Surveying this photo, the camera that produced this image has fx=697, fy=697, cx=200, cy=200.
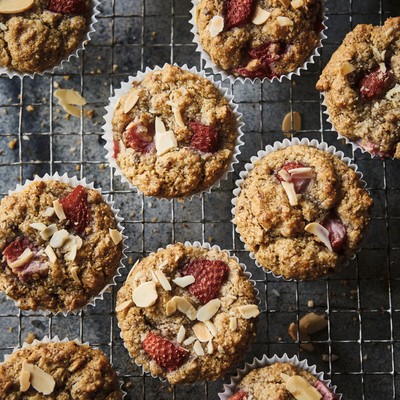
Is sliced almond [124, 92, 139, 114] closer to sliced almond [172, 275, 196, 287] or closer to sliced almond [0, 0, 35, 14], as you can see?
sliced almond [0, 0, 35, 14]

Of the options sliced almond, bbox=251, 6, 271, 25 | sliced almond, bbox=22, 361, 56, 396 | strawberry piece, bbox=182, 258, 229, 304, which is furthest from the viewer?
sliced almond, bbox=251, 6, 271, 25

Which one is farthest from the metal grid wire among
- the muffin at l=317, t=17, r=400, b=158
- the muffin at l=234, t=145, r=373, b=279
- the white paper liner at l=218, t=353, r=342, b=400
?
the muffin at l=234, t=145, r=373, b=279

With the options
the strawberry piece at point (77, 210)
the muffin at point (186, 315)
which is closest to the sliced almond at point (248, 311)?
the muffin at point (186, 315)

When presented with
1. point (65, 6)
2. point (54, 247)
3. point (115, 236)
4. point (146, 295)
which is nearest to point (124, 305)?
point (146, 295)

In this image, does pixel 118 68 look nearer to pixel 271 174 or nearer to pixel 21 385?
pixel 271 174

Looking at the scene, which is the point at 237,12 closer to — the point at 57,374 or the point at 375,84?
the point at 375,84

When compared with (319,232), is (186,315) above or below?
below
